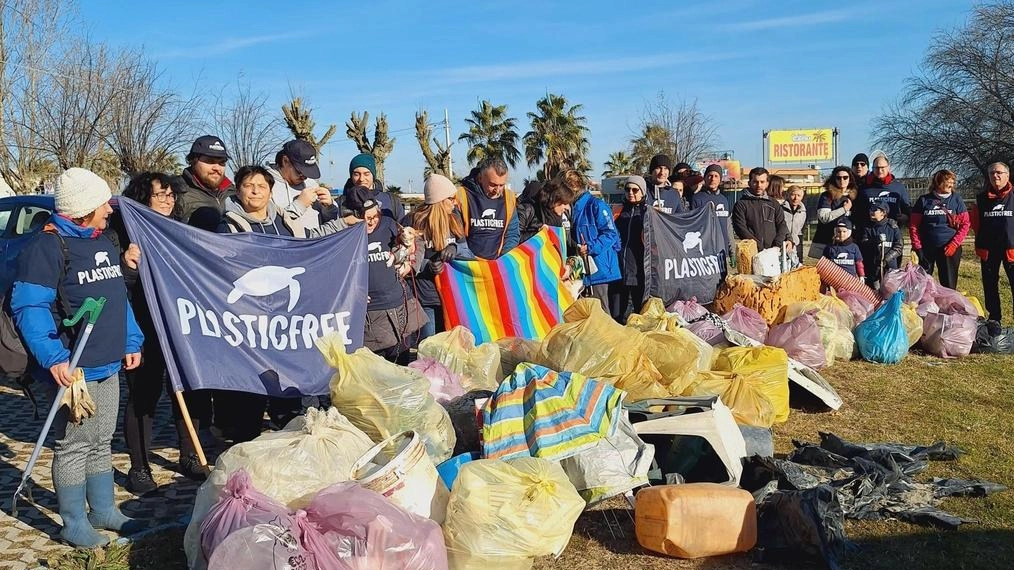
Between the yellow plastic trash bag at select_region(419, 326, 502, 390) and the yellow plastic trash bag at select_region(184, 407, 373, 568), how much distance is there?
1518 mm

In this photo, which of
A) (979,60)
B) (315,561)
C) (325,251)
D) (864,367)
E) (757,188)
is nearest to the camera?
(315,561)

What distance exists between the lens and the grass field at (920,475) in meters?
3.47

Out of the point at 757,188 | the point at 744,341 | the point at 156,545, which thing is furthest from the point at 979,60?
the point at 156,545

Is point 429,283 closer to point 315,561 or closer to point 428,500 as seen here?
point 428,500

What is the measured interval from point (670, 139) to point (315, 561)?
29.6 metres

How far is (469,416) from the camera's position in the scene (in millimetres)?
4387

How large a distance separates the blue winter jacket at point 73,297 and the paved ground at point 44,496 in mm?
312

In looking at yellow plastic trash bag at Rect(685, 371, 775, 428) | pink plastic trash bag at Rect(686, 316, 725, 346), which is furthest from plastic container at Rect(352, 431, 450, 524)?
pink plastic trash bag at Rect(686, 316, 725, 346)

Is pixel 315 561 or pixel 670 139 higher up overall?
pixel 670 139

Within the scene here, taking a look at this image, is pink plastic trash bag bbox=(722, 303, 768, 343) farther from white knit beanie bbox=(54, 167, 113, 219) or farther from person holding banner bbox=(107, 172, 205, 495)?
white knit beanie bbox=(54, 167, 113, 219)

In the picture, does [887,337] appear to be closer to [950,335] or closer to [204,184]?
[950,335]

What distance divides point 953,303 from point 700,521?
227 inches

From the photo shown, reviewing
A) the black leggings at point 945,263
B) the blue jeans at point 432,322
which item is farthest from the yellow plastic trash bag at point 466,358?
the black leggings at point 945,263

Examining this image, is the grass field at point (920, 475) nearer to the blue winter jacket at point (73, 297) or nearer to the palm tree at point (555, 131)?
the blue winter jacket at point (73, 297)
